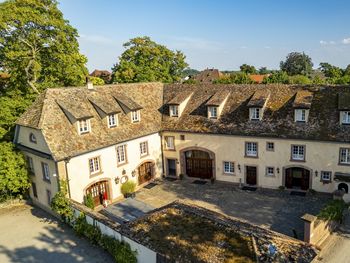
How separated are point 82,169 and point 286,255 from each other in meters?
18.2

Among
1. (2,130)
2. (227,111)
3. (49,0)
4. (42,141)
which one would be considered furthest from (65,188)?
(49,0)

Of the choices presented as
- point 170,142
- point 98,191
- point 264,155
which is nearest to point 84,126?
point 98,191

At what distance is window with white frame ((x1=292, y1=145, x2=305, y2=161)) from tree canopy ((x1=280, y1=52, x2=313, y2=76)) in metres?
90.2

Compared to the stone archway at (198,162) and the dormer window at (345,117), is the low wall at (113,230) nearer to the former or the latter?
the stone archway at (198,162)

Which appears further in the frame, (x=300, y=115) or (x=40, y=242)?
(x=300, y=115)

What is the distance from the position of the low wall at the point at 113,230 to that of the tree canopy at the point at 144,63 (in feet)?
111

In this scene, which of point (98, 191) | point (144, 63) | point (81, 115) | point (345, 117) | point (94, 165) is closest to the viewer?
point (81, 115)

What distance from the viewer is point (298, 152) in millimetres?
29812

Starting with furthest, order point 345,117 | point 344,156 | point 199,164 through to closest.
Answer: point 199,164, point 345,117, point 344,156

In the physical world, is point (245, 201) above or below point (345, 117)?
below

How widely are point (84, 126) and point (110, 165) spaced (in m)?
4.45

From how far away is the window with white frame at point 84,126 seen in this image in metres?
28.3

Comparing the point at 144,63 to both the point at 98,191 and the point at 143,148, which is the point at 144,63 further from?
the point at 98,191

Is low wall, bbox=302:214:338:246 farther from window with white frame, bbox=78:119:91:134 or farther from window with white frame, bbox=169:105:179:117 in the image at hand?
window with white frame, bbox=78:119:91:134
